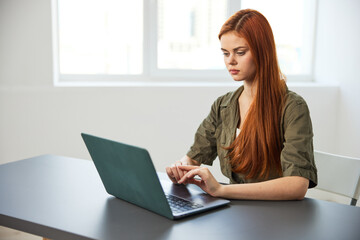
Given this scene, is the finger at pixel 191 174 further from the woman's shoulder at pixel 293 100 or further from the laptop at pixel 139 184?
the woman's shoulder at pixel 293 100

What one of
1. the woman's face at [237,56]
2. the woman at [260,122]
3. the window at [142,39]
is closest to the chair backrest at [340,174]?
the woman at [260,122]

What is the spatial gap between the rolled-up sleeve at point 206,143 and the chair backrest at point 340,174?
17.1 inches

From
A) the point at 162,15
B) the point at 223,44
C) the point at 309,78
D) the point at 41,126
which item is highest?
the point at 162,15

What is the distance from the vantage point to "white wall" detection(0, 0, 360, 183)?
3.15 metres

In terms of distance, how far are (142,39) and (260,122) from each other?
6.96 feet

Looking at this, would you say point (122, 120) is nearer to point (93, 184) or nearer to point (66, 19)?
point (66, 19)

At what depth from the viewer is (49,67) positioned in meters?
3.19

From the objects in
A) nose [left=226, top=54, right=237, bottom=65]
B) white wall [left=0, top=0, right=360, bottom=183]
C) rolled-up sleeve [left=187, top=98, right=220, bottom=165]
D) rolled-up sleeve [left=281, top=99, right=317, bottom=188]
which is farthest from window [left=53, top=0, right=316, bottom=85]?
rolled-up sleeve [left=281, top=99, right=317, bottom=188]

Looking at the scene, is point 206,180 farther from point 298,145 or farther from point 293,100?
point 293,100

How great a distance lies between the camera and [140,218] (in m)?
1.21

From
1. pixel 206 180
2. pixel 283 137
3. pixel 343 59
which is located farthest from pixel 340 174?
pixel 343 59

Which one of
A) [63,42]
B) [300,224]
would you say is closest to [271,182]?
[300,224]

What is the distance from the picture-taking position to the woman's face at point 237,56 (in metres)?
1.58

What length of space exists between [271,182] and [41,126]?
2191 millimetres
